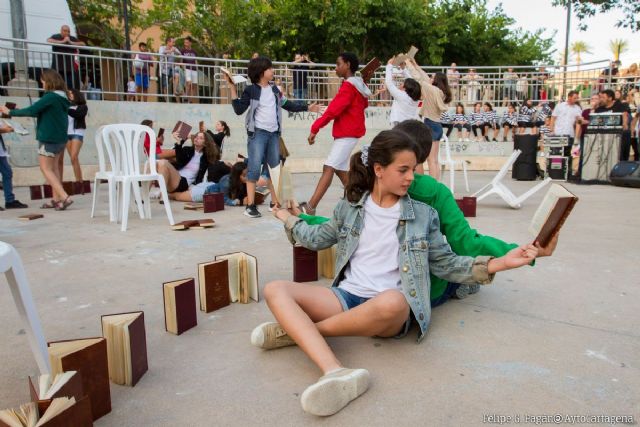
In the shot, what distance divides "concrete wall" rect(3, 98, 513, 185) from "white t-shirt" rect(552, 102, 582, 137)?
120 inches

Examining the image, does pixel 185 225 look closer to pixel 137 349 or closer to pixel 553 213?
pixel 137 349

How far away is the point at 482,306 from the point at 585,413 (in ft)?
4.07

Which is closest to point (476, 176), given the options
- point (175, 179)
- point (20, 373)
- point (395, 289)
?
point (175, 179)

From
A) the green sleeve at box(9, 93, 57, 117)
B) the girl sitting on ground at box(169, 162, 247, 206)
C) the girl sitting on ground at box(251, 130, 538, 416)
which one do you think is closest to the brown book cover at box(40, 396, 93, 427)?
the girl sitting on ground at box(251, 130, 538, 416)

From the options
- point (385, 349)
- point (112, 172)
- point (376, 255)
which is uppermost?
point (112, 172)

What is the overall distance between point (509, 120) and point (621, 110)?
196 inches

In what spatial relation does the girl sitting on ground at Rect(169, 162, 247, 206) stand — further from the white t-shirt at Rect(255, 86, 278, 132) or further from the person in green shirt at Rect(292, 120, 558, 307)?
the person in green shirt at Rect(292, 120, 558, 307)

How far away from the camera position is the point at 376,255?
8.53ft

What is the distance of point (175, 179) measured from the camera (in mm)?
7496

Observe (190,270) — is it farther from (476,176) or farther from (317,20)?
(317,20)

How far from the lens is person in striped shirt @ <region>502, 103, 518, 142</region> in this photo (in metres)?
15.5

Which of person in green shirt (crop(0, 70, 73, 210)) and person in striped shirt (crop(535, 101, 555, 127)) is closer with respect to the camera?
person in green shirt (crop(0, 70, 73, 210))

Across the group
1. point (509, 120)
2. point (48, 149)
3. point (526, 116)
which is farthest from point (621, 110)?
point (48, 149)

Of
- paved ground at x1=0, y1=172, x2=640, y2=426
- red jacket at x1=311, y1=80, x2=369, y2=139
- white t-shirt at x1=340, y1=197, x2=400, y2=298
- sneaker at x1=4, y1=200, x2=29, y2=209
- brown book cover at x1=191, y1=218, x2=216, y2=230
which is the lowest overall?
paved ground at x1=0, y1=172, x2=640, y2=426
